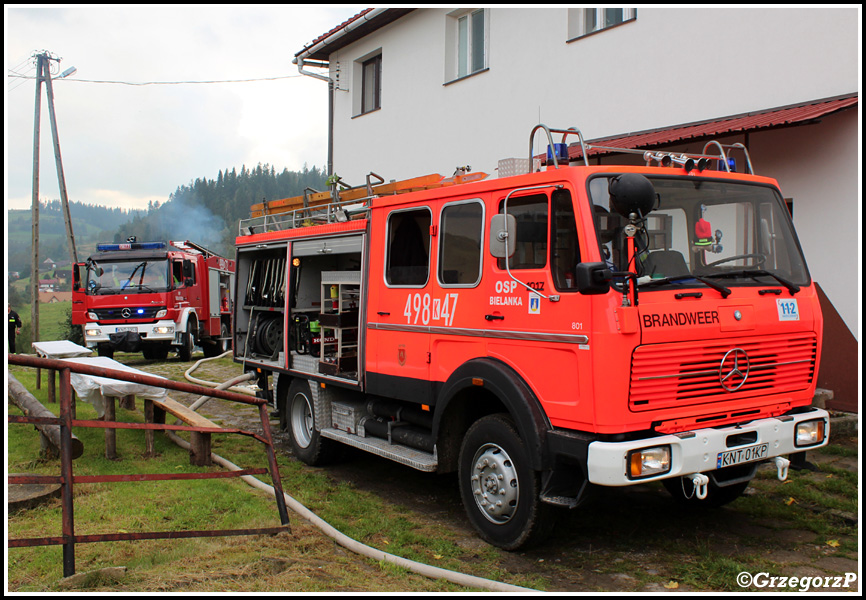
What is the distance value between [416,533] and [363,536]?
412 mm

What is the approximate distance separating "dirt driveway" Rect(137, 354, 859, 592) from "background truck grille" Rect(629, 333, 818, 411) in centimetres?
105

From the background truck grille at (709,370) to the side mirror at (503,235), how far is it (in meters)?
1.15

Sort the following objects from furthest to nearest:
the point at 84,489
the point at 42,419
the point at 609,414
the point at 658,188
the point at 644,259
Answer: the point at 84,489, the point at 658,188, the point at 644,259, the point at 609,414, the point at 42,419

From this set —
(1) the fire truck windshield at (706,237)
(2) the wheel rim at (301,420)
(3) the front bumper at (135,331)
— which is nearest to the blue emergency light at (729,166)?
(1) the fire truck windshield at (706,237)

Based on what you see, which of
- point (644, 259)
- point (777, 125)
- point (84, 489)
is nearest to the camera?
point (644, 259)

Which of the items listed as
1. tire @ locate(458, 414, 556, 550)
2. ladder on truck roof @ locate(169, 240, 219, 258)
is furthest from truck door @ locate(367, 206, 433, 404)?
ladder on truck roof @ locate(169, 240, 219, 258)

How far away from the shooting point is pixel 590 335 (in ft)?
14.0

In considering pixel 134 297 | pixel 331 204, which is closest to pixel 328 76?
pixel 134 297

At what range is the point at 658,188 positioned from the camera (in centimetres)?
481

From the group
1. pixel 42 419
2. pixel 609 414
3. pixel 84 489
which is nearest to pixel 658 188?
pixel 609 414

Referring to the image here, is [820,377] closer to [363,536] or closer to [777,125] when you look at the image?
[777,125]

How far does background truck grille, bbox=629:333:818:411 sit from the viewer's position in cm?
427

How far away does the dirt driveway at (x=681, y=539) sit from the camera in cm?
441

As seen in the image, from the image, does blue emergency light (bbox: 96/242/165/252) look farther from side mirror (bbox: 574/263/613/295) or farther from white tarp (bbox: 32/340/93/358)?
side mirror (bbox: 574/263/613/295)
